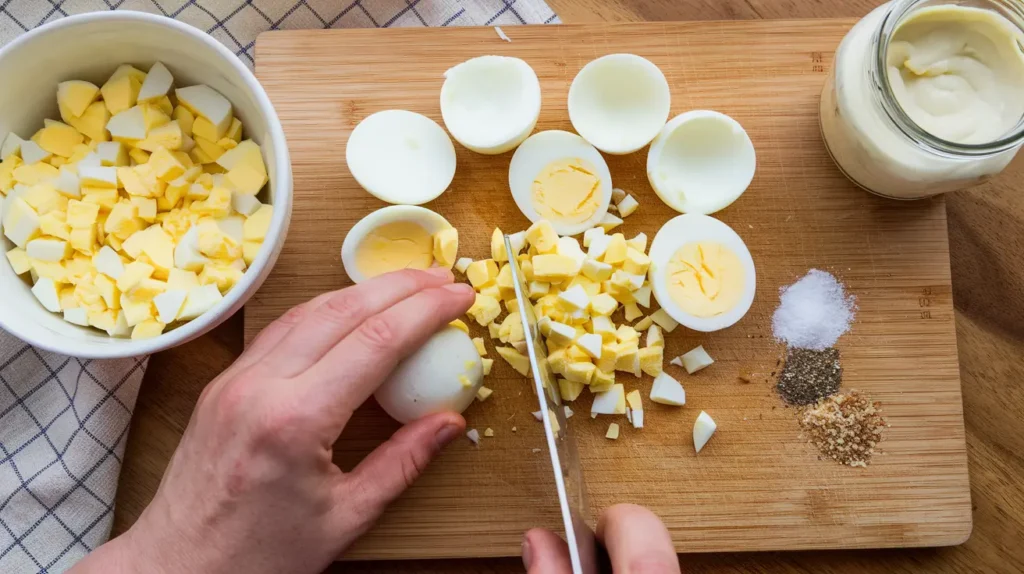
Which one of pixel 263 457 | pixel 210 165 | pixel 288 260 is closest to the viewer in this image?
pixel 263 457

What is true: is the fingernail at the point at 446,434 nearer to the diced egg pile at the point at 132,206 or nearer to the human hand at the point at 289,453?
the human hand at the point at 289,453

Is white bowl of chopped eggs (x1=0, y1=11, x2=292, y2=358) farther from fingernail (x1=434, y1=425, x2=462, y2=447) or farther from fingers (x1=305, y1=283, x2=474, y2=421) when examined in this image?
fingernail (x1=434, y1=425, x2=462, y2=447)

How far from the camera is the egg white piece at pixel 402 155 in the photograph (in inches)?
67.6

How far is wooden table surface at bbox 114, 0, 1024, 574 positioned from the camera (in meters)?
1.80

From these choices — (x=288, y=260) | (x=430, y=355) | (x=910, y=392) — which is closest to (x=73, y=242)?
(x=288, y=260)

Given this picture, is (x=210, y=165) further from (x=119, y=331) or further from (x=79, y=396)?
(x=79, y=396)

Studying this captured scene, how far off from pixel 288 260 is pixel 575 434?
79 centimetres

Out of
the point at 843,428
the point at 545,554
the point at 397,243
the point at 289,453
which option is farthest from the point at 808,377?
the point at 289,453

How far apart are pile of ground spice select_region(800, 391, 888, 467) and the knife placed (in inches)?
22.1

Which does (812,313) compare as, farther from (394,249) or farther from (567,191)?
(394,249)

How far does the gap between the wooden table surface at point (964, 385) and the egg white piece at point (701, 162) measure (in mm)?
350

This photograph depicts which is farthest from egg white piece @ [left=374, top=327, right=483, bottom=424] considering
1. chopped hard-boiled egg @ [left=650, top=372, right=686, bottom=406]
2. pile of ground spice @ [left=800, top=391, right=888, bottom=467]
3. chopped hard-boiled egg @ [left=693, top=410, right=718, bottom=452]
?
pile of ground spice @ [left=800, top=391, right=888, bottom=467]

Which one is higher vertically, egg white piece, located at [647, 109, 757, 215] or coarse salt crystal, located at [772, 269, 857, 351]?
egg white piece, located at [647, 109, 757, 215]

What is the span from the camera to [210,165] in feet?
5.46
